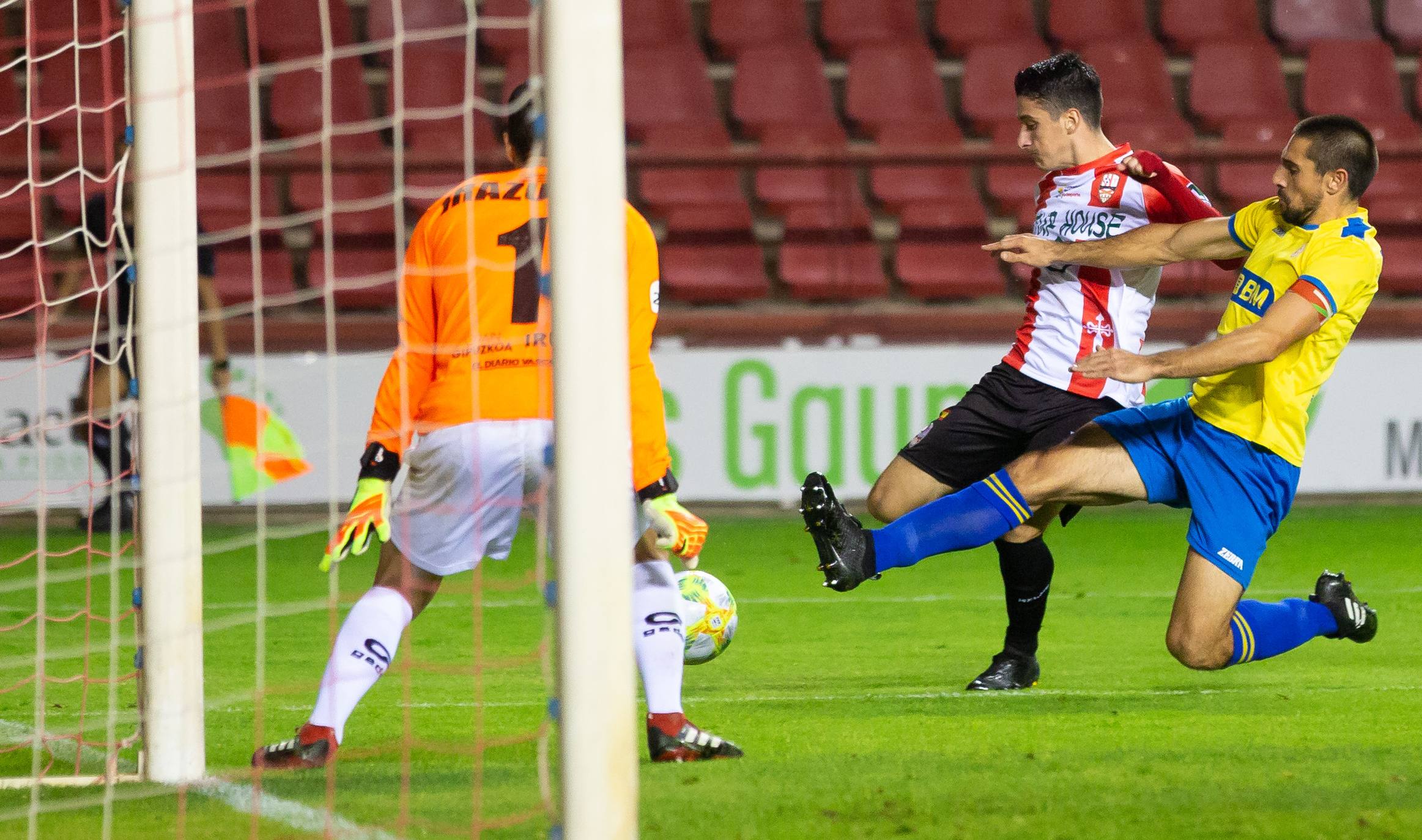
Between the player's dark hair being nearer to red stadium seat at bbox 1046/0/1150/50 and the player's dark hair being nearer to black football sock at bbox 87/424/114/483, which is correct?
black football sock at bbox 87/424/114/483

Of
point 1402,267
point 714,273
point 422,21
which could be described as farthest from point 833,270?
point 422,21

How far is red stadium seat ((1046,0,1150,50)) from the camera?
39.3 feet

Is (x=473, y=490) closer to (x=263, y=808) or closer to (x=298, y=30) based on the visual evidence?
(x=263, y=808)

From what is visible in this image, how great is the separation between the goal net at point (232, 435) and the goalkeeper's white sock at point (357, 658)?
132mm

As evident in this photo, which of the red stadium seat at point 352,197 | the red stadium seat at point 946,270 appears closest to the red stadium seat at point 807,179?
the red stadium seat at point 946,270

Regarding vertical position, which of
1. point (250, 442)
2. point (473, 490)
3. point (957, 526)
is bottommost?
point (957, 526)

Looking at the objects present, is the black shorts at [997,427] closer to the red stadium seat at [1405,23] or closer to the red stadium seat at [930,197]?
the red stadium seat at [930,197]

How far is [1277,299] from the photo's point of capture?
4367 millimetres

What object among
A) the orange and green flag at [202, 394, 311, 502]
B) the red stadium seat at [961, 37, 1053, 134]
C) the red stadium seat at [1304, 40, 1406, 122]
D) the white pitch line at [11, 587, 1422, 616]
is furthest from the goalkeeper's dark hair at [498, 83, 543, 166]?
the red stadium seat at [1304, 40, 1406, 122]

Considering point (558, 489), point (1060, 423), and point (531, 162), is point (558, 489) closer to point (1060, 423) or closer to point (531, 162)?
point (531, 162)

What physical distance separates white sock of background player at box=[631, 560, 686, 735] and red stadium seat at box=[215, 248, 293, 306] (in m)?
6.46

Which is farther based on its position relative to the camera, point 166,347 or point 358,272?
point 358,272

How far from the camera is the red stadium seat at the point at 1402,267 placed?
10.5 m

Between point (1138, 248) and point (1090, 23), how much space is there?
25.3 feet
